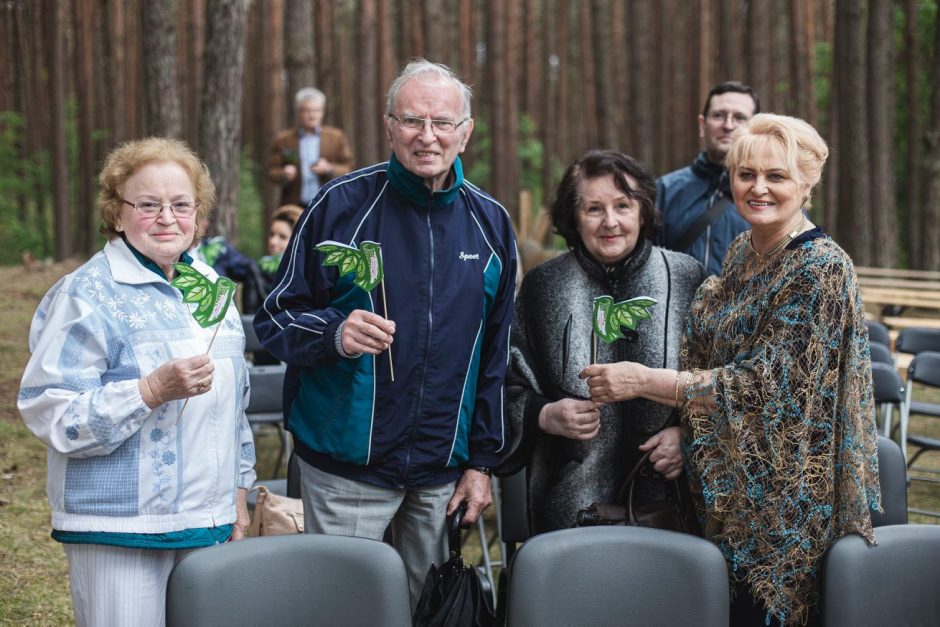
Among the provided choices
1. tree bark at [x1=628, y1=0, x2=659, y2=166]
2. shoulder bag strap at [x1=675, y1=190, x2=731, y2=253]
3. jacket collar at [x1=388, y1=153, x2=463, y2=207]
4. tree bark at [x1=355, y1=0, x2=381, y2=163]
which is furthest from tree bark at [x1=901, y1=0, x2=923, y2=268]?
jacket collar at [x1=388, y1=153, x2=463, y2=207]

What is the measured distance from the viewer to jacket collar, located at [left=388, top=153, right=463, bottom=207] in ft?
8.07

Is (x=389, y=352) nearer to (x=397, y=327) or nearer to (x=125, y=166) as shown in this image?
(x=397, y=327)

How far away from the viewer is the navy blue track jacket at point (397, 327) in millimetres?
2420

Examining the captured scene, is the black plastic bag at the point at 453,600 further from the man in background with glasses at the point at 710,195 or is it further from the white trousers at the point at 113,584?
the man in background with glasses at the point at 710,195

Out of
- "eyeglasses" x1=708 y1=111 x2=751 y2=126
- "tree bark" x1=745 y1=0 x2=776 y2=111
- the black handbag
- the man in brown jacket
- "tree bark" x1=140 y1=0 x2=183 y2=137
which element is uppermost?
"tree bark" x1=745 y1=0 x2=776 y2=111

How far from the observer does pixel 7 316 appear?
32.6ft

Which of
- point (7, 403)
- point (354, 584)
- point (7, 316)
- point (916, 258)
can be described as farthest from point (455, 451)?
→ point (916, 258)

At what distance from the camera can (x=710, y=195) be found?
3.73m

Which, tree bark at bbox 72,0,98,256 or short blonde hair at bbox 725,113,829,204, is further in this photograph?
tree bark at bbox 72,0,98,256

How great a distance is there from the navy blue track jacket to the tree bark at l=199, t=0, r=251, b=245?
581 cm

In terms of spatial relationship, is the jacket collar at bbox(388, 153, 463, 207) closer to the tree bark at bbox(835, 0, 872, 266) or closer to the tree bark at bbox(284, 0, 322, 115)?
the tree bark at bbox(284, 0, 322, 115)

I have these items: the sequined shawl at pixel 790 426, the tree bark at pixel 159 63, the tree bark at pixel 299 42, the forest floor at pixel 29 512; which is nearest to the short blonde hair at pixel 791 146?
the sequined shawl at pixel 790 426

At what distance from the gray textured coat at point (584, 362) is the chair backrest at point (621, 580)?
0.43 m

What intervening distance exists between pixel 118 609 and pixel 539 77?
85.2ft
